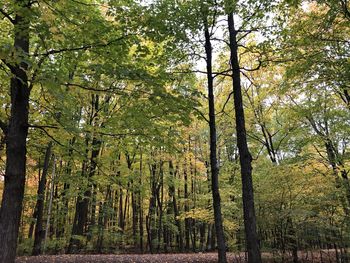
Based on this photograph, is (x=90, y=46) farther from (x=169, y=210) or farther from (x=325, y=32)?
(x=169, y=210)

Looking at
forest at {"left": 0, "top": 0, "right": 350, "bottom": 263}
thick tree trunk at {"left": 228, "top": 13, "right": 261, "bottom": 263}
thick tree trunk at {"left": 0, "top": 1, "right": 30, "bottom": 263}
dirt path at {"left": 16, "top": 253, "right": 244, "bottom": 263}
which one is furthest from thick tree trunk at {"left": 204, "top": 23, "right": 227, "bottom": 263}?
dirt path at {"left": 16, "top": 253, "right": 244, "bottom": 263}

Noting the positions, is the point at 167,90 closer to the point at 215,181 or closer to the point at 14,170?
the point at 215,181

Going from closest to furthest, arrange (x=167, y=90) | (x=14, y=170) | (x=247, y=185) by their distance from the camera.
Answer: (x=14, y=170), (x=247, y=185), (x=167, y=90)

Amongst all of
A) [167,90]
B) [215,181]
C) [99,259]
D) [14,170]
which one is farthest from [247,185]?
[99,259]

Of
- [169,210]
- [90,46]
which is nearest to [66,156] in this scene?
[90,46]

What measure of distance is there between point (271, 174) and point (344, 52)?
5556mm

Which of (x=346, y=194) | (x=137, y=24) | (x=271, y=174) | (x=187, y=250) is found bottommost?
(x=187, y=250)

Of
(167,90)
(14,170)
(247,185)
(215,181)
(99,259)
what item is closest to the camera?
(14,170)

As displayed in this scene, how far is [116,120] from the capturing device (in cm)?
765

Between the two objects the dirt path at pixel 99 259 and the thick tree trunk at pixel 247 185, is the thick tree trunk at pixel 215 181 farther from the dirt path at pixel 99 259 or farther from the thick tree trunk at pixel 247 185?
the dirt path at pixel 99 259

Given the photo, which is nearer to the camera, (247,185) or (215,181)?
(247,185)

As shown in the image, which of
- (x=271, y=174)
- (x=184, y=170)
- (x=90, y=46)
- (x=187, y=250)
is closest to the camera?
(x=90, y=46)

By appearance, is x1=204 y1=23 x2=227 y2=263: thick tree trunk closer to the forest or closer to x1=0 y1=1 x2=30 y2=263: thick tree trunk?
the forest

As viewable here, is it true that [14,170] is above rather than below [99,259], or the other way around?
above
